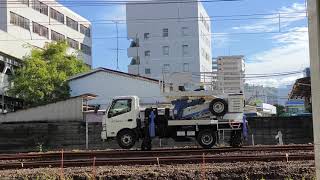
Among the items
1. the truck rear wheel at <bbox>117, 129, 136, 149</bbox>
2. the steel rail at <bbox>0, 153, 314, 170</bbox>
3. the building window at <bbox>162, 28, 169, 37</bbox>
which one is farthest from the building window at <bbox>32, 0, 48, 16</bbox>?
the steel rail at <bbox>0, 153, 314, 170</bbox>

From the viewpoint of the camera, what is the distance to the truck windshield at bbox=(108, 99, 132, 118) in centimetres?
2402

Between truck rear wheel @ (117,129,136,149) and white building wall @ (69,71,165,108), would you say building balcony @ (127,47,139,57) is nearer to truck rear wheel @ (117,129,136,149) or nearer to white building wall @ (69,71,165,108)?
white building wall @ (69,71,165,108)

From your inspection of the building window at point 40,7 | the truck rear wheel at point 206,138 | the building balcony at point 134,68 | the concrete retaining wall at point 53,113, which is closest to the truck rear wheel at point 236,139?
the truck rear wheel at point 206,138

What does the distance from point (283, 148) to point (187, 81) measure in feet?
18.0

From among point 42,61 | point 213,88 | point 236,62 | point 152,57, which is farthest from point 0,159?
point 152,57

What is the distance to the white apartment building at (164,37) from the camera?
316 feet

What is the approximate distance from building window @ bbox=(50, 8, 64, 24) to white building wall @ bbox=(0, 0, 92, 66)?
0.51 metres

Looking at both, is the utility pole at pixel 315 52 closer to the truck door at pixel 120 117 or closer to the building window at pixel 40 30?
the truck door at pixel 120 117

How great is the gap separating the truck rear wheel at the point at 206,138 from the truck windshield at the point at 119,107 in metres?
3.29

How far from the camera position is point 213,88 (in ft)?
82.5

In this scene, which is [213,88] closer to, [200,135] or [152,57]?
[200,135]

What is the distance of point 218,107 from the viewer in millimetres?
23375

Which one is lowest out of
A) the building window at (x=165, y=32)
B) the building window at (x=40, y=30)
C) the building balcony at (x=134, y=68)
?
the building balcony at (x=134, y=68)

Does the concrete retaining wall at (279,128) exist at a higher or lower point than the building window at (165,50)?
lower
